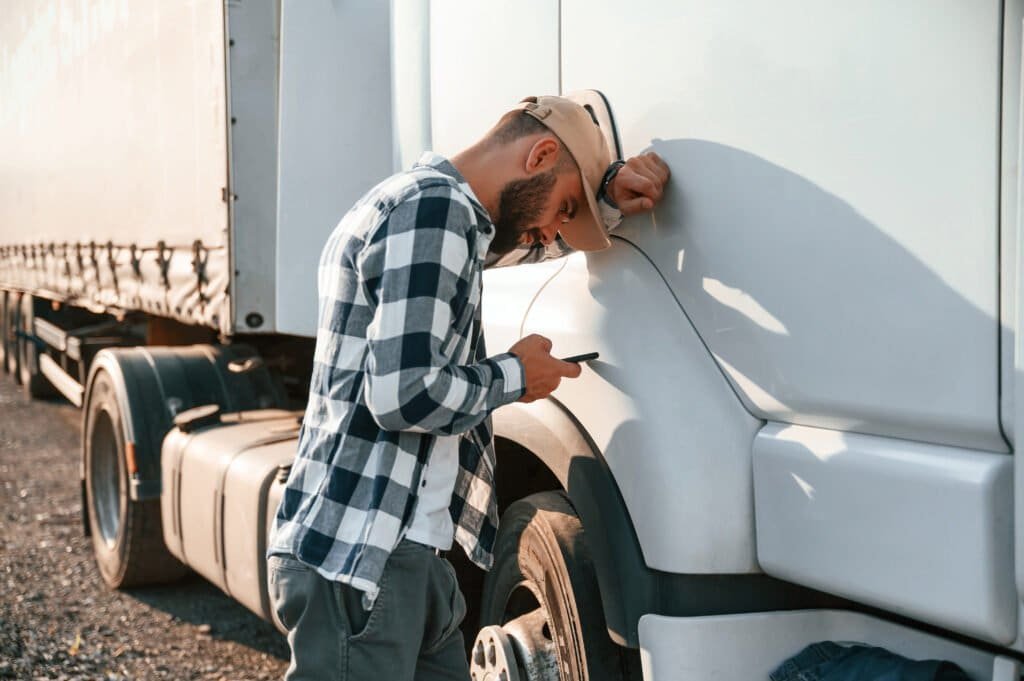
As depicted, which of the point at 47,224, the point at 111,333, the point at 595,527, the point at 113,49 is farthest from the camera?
the point at 47,224

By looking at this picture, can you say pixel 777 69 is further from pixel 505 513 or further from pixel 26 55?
pixel 26 55

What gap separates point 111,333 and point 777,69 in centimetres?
659

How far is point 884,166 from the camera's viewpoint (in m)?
1.69

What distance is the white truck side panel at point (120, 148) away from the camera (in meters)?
4.69

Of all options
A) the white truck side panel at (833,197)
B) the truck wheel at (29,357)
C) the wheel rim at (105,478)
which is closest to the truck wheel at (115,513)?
the wheel rim at (105,478)

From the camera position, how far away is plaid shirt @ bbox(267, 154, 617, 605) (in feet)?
6.24

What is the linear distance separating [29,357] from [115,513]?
558 cm

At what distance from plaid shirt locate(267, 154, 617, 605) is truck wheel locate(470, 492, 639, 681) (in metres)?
0.32

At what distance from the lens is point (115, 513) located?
5.46 meters

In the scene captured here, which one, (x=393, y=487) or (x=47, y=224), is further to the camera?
(x=47, y=224)

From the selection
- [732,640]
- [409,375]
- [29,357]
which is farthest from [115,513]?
[29,357]

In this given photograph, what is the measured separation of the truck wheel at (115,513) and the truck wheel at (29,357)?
187 inches

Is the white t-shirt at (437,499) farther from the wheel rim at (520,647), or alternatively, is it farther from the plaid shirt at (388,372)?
the wheel rim at (520,647)

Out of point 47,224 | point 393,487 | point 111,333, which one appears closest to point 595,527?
point 393,487
